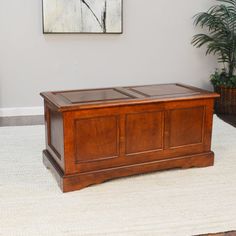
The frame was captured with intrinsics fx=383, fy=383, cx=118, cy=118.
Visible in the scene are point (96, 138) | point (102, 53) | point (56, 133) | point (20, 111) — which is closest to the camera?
point (96, 138)

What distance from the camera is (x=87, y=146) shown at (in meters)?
2.51

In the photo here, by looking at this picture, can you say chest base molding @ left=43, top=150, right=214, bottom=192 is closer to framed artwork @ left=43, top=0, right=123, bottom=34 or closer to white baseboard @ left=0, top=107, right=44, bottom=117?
white baseboard @ left=0, top=107, right=44, bottom=117

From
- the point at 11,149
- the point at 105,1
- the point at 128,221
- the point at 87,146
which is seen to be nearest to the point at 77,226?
the point at 128,221

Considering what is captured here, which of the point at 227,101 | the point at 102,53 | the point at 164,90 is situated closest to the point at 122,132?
the point at 164,90

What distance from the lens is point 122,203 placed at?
7.73 feet

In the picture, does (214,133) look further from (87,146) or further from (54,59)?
(54,59)

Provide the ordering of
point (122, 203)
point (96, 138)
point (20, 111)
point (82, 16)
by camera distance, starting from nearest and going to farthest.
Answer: point (122, 203) → point (96, 138) → point (82, 16) → point (20, 111)

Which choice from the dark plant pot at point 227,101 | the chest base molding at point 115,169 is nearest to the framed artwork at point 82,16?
the dark plant pot at point 227,101

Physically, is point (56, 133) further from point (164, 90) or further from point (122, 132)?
point (164, 90)

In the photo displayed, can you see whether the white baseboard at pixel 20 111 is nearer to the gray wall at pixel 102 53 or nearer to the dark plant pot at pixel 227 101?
the gray wall at pixel 102 53

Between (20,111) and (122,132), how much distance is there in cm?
231

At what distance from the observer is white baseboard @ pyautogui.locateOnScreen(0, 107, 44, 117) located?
4520 mm

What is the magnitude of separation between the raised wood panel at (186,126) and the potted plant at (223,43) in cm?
194

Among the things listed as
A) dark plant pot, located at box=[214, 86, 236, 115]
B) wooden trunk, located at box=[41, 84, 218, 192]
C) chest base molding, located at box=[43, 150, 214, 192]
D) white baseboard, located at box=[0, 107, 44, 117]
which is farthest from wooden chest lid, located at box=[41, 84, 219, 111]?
white baseboard, located at box=[0, 107, 44, 117]
